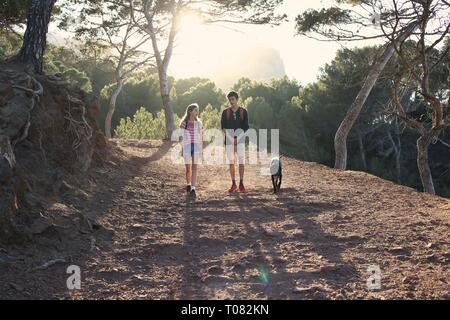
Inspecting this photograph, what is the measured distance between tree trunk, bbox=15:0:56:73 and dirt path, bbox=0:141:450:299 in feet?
6.42

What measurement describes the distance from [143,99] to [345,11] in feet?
87.2

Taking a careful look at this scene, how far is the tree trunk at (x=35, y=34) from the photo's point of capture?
22.0 ft

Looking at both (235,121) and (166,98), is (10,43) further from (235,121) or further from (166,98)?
(235,121)

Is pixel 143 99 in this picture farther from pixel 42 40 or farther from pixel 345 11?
pixel 42 40

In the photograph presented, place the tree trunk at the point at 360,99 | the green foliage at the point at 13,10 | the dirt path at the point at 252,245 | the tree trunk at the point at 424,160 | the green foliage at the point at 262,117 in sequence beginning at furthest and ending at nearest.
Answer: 1. the green foliage at the point at 262,117
2. the tree trunk at the point at 360,99
3. the tree trunk at the point at 424,160
4. the green foliage at the point at 13,10
5. the dirt path at the point at 252,245

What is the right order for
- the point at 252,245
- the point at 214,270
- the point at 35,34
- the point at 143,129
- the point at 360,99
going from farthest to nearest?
the point at 143,129, the point at 360,99, the point at 35,34, the point at 252,245, the point at 214,270

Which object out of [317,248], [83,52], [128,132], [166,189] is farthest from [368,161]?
[317,248]

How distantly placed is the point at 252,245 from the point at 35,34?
15.1ft

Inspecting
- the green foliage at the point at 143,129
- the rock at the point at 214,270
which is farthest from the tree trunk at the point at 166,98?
the rock at the point at 214,270

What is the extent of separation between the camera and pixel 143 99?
36969 millimetres

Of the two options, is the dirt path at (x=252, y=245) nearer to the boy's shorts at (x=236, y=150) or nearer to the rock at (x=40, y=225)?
the rock at (x=40, y=225)

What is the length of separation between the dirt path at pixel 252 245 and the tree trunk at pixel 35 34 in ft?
6.42

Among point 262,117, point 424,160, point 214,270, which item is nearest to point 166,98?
point 424,160

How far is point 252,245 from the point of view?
4660 mm
